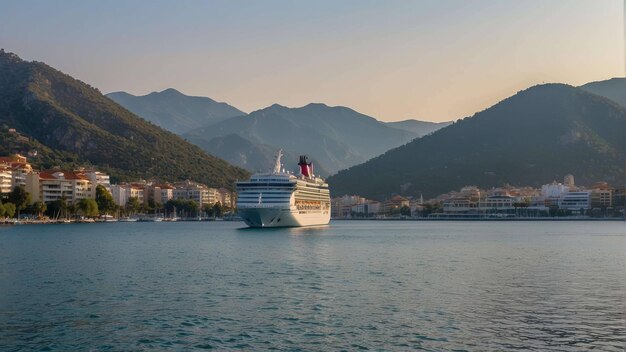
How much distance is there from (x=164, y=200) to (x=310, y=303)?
5830 inches

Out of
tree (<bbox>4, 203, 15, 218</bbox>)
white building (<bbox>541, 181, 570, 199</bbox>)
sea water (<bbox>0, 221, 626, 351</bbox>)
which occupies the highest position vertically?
white building (<bbox>541, 181, 570, 199</bbox>)

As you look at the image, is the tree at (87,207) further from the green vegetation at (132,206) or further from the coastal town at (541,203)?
the coastal town at (541,203)

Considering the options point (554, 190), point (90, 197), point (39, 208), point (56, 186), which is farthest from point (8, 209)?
point (554, 190)

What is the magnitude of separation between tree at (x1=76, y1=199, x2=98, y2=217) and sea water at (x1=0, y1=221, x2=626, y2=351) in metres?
78.1

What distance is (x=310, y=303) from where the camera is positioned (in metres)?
28.5

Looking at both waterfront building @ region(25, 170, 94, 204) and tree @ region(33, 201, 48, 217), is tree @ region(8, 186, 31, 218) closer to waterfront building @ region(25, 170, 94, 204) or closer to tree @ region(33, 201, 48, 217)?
tree @ region(33, 201, 48, 217)

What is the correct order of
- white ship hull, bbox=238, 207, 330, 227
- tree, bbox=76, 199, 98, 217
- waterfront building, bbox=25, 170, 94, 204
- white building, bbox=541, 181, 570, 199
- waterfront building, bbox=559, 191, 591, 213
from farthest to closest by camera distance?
white building, bbox=541, 181, 570, 199 → waterfront building, bbox=559, 191, 591, 213 → waterfront building, bbox=25, 170, 94, 204 → tree, bbox=76, 199, 98, 217 → white ship hull, bbox=238, 207, 330, 227

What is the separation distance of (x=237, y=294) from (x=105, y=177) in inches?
5130

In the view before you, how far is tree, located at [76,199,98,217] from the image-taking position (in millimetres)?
125500

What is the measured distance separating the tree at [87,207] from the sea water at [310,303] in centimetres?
7805

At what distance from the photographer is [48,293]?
30703 mm

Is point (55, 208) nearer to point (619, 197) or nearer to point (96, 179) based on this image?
point (96, 179)

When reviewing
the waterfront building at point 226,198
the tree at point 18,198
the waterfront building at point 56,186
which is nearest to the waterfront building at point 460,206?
the waterfront building at point 226,198

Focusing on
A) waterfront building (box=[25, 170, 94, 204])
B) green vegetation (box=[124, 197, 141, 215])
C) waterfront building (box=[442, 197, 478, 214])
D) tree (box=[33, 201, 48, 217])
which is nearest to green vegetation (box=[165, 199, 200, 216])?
green vegetation (box=[124, 197, 141, 215])
